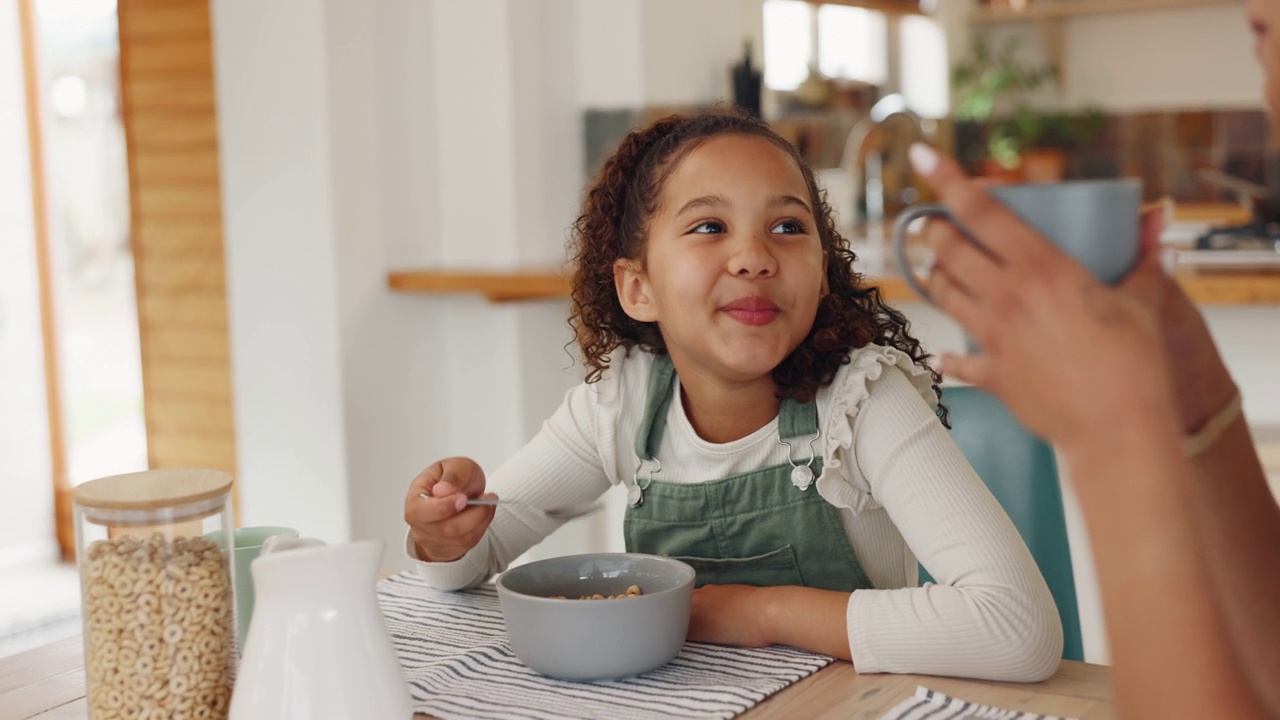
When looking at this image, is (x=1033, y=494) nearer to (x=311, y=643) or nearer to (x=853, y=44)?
(x=311, y=643)

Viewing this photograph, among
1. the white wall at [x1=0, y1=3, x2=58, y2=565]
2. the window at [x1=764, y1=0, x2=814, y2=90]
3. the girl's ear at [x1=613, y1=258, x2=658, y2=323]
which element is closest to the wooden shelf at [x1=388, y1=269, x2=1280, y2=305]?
the girl's ear at [x1=613, y1=258, x2=658, y2=323]

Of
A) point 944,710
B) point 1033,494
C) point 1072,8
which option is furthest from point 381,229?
point 1072,8

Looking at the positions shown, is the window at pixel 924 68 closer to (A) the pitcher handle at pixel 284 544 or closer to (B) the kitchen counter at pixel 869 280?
(B) the kitchen counter at pixel 869 280

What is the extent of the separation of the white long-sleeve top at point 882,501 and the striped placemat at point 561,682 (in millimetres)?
89

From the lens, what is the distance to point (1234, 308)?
2379 millimetres

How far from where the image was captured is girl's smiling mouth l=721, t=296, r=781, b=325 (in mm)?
1241

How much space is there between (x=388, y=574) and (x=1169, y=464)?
95cm

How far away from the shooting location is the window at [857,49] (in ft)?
15.7

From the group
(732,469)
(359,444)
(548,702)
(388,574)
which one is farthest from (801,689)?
(359,444)

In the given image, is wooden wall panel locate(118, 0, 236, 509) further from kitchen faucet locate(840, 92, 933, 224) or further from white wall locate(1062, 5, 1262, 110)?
white wall locate(1062, 5, 1262, 110)

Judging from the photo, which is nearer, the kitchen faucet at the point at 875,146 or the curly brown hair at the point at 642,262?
the curly brown hair at the point at 642,262

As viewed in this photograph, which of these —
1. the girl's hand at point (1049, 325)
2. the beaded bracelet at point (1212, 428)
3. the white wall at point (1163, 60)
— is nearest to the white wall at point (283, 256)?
Answer: the beaded bracelet at point (1212, 428)

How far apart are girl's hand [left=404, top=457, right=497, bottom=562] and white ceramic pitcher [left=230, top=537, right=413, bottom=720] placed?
357 mm

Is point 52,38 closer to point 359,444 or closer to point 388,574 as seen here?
point 359,444
